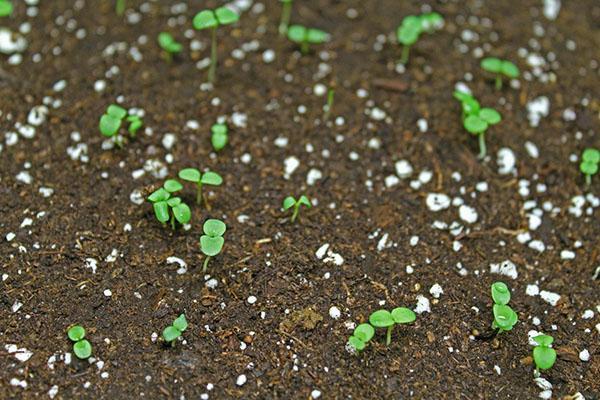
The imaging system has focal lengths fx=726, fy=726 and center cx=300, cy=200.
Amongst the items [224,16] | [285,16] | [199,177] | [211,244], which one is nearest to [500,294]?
[211,244]

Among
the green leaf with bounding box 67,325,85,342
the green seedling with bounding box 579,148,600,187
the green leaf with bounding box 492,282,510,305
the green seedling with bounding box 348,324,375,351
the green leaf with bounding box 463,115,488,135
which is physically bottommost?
the green leaf with bounding box 67,325,85,342

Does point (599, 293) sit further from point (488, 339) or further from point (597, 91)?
point (597, 91)

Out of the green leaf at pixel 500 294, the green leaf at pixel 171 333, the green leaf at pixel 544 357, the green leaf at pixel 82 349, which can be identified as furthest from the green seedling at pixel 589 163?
the green leaf at pixel 82 349

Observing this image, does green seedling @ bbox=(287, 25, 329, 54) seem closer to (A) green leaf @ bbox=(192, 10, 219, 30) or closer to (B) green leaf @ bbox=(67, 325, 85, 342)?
(A) green leaf @ bbox=(192, 10, 219, 30)

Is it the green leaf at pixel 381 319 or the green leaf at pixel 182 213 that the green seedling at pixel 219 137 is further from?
the green leaf at pixel 381 319

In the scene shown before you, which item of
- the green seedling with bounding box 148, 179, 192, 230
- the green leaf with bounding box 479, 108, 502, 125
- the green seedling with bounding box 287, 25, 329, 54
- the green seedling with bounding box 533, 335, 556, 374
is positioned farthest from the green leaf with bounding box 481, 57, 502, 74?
the green seedling with bounding box 148, 179, 192, 230

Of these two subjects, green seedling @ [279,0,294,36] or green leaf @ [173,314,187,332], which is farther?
green seedling @ [279,0,294,36]
